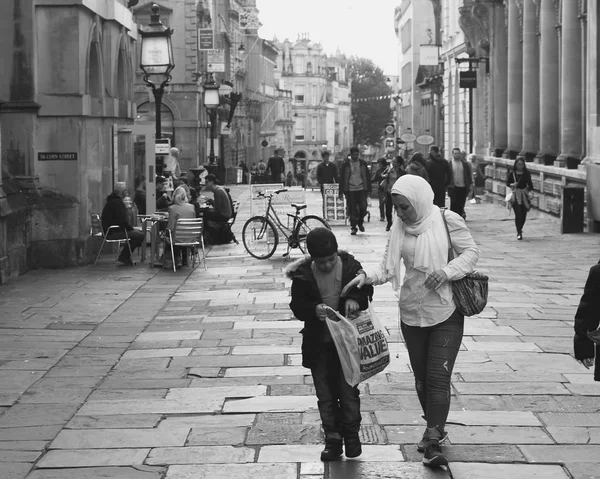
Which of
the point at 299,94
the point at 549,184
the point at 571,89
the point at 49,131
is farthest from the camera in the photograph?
the point at 299,94

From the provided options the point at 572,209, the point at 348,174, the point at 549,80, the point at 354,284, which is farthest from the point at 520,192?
the point at 354,284

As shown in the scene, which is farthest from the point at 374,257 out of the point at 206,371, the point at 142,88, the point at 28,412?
the point at 142,88

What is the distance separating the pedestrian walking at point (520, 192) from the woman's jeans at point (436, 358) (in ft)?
52.5

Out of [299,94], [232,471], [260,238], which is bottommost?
[232,471]

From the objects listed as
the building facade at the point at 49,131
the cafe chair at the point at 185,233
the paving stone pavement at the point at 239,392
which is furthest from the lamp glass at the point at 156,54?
the paving stone pavement at the point at 239,392

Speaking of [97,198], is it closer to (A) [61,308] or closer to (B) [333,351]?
(A) [61,308]

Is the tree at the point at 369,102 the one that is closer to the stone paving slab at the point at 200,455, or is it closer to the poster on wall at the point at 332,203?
the poster on wall at the point at 332,203

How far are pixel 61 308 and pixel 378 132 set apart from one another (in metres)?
127

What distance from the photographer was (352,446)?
23.7 feet

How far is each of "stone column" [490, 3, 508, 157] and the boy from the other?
35.1 m

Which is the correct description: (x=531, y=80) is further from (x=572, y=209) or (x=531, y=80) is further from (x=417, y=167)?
(x=417, y=167)

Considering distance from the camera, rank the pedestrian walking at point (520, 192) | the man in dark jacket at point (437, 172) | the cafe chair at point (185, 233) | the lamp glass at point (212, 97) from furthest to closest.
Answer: the lamp glass at point (212, 97)
the man in dark jacket at point (437, 172)
the pedestrian walking at point (520, 192)
the cafe chair at point (185, 233)

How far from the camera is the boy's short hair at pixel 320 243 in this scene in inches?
277

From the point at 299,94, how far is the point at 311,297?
448 feet
